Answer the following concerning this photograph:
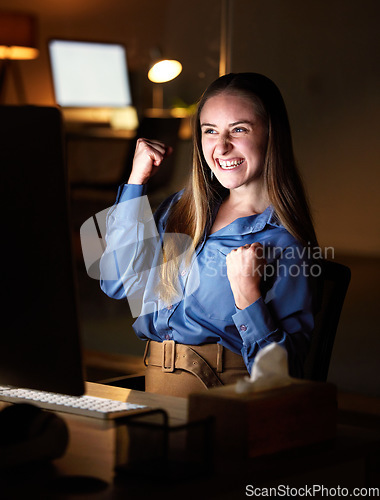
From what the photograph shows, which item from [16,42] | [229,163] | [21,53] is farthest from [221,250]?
[21,53]

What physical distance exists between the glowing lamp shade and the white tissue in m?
4.44

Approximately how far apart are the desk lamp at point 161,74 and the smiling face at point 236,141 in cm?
227

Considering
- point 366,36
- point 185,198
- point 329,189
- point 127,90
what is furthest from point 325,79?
point 185,198

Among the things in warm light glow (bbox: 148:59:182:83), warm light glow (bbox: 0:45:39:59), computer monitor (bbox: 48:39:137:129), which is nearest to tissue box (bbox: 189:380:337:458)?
warm light glow (bbox: 148:59:182:83)

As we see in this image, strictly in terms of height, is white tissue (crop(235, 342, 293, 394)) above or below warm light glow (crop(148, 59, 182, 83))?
below

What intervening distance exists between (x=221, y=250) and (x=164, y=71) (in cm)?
271

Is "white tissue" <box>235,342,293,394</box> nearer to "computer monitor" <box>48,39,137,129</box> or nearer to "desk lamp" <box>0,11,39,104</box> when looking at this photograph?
"computer monitor" <box>48,39,137,129</box>

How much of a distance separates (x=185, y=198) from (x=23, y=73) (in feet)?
11.9

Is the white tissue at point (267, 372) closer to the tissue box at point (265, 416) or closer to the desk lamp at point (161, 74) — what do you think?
the tissue box at point (265, 416)

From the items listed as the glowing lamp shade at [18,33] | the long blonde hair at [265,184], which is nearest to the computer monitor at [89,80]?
the glowing lamp shade at [18,33]

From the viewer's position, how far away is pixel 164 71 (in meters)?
4.60

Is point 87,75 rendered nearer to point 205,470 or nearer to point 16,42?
point 16,42

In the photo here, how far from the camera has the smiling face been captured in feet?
6.92

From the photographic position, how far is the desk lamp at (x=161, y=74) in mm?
4406
